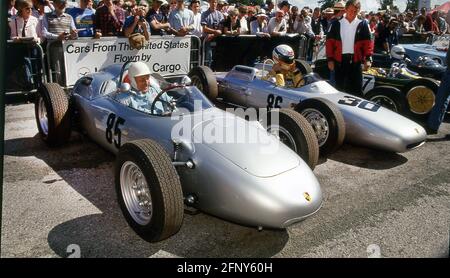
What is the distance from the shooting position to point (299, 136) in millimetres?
4277

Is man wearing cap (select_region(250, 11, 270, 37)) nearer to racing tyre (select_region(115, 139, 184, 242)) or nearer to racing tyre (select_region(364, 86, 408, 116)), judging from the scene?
racing tyre (select_region(364, 86, 408, 116))

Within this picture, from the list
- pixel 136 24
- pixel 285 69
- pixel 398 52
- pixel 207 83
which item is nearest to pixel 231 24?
pixel 136 24

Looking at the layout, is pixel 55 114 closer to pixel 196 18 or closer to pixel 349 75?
pixel 349 75

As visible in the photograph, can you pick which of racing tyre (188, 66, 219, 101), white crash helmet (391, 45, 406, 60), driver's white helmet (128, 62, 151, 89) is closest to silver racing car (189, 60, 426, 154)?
racing tyre (188, 66, 219, 101)

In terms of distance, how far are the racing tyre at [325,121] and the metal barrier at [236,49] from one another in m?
4.66

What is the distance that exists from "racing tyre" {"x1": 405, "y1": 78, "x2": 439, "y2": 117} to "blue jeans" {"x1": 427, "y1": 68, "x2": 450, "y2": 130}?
1.60 ft

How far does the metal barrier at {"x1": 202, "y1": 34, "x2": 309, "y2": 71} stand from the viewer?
9.75 meters

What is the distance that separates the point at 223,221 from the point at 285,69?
3.30m

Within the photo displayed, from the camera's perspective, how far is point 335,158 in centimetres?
550

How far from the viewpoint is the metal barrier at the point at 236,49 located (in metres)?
9.75
